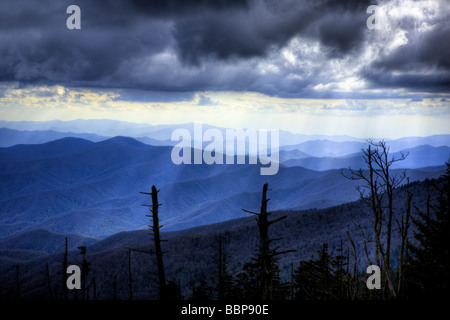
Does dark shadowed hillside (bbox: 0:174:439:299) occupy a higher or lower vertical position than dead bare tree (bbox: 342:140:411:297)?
lower

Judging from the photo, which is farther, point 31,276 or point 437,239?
point 31,276

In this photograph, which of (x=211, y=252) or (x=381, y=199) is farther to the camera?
(x=211, y=252)

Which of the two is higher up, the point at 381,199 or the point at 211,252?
the point at 381,199

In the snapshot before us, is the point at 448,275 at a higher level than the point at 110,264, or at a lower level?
higher

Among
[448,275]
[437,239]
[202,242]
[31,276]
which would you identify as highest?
[437,239]

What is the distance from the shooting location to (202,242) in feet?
623

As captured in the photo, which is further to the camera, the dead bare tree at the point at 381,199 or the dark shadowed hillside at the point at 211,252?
the dark shadowed hillside at the point at 211,252

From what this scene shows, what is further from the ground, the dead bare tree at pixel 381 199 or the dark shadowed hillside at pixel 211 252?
the dead bare tree at pixel 381 199

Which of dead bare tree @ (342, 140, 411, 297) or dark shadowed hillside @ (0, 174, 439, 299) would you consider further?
dark shadowed hillside @ (0, 174, 439, 299)
